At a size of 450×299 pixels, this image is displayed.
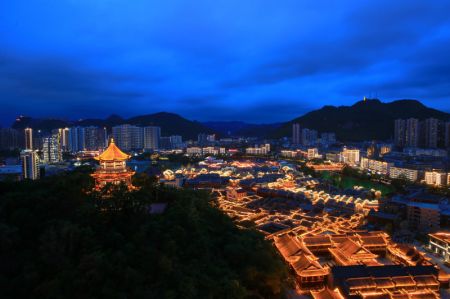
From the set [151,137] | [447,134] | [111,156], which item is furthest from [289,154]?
[111,156]

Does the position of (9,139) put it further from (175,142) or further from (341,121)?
(341,121)

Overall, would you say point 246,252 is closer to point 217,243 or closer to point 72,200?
point 217,243

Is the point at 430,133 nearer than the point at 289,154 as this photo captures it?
Yes

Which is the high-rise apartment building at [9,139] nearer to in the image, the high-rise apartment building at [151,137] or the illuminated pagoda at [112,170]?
the high-rise apartment building at [151,137]

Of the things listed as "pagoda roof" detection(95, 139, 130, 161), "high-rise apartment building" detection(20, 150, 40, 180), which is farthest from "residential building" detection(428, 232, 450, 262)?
"high-rise apartment building" detection(20, 150, 40, 180)

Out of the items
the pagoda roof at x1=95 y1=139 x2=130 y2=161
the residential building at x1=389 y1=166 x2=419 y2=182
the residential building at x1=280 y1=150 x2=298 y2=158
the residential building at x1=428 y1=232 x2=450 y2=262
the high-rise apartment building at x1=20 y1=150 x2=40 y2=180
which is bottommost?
the residential building at x1=428 y1=232 x2=450 y2=262

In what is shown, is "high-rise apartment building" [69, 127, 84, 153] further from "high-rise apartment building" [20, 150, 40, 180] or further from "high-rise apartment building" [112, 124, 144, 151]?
"high-rise apartment building" [20, 150, 40, 180]

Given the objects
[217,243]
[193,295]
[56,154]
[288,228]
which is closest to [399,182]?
[288,228]
